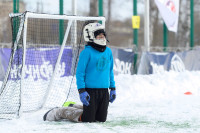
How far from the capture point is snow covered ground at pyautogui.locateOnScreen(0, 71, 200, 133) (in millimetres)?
5559

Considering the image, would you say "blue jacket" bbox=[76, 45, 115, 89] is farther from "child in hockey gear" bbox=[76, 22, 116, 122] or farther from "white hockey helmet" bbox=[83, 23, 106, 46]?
"white hockey helmet" bbox=[83, 23, 106, 46]

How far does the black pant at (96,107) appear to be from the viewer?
6.05m

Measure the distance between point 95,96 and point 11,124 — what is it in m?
1.22

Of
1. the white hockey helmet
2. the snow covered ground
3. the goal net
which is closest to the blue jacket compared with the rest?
the white hockey helmet

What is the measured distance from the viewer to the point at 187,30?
79.2ft

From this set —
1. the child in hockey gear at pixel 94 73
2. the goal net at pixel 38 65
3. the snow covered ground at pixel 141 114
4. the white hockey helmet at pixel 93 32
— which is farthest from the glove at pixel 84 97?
the goal net at pixel 38 65

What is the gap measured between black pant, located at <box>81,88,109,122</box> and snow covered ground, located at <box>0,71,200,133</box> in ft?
0.52

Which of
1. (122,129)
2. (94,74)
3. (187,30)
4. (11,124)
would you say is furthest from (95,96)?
(187,30)

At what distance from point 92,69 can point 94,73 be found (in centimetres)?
6

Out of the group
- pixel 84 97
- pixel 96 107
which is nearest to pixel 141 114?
pixel 96 107

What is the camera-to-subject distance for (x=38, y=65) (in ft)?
36.7

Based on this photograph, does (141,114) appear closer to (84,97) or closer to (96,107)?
(96,107)

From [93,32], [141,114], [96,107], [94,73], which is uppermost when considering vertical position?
[93,32]

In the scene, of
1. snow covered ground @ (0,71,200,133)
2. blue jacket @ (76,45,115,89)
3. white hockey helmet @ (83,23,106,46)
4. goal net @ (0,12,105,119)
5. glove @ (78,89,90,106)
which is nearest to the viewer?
snow covered ground @ (0,71,200,133)
